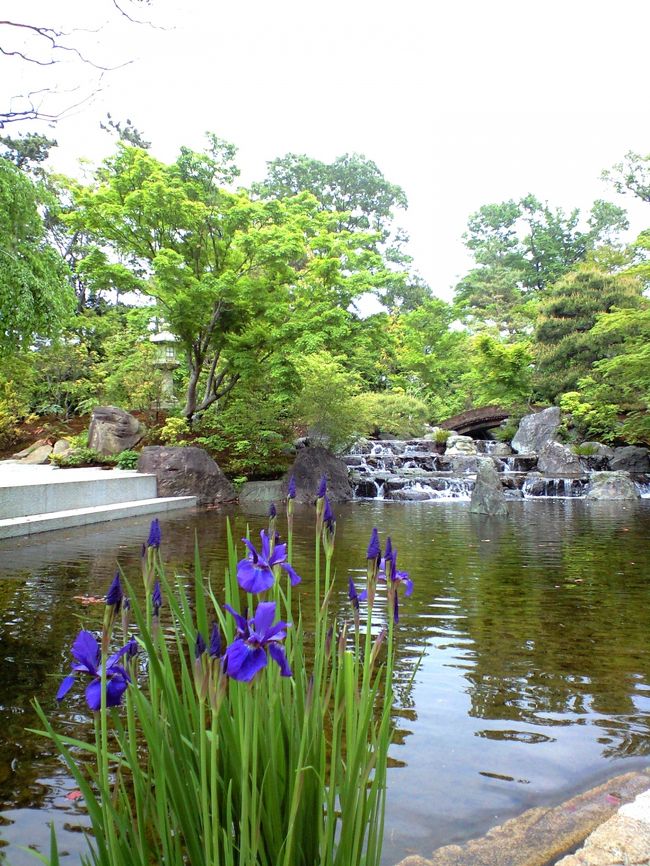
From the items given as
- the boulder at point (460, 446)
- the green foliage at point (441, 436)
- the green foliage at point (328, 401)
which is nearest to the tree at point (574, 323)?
the green foliage at point (441, 436)

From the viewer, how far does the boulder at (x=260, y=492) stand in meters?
13.8

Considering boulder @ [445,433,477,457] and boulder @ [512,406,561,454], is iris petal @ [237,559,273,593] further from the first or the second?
boulder @ [512,406,561,454]

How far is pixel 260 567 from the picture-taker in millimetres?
1098

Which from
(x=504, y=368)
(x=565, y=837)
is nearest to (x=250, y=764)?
(x=565, y=837)

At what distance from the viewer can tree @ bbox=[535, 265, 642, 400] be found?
842 inches

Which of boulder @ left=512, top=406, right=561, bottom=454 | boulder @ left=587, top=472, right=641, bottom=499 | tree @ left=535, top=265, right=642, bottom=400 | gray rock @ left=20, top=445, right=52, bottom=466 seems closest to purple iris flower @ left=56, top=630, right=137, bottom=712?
boulder @ left=587, top=472, right=641, bottom=499

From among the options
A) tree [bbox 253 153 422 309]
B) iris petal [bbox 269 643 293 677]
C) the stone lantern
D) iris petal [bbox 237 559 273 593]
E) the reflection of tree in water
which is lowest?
the reflection of tree in water

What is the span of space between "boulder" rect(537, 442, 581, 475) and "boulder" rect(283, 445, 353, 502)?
6.11 metres

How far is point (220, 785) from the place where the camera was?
1230 mm

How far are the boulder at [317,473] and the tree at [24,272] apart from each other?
7921 millimetres

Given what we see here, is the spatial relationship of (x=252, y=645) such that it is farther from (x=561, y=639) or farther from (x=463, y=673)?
(x=561, y=639)

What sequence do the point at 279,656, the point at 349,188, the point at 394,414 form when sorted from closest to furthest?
the point at 279,656 < the point at 394,414 < the point at 349,188

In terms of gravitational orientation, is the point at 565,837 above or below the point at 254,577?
below

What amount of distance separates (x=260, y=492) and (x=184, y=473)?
195 centimetres
